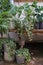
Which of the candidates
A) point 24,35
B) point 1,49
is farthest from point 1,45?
point 24,35

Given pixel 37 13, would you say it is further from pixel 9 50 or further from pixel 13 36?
pixel 9 50

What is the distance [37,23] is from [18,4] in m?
0.67

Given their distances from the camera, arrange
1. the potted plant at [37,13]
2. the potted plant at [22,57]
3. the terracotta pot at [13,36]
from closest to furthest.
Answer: the potted plant at [22,57] < the potted plant at [37,13] < the terracotta pot at [13,36]

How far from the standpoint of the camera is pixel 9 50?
4059 mm

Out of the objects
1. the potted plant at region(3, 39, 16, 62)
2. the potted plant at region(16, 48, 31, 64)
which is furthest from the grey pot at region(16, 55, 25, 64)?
the potted plant at region(3, 39, 16, 62)

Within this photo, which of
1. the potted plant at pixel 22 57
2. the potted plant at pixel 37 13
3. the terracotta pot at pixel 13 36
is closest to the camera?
the potted plant at pixel 22 57

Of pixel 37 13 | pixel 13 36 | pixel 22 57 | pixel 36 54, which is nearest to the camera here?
pixel 22 57

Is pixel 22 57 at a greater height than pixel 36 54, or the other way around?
pixel 22 57

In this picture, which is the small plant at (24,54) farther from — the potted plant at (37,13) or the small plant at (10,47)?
the potted plant at (37,13)

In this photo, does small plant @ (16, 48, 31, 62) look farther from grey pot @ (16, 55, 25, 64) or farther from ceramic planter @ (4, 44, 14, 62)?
ceramic planter @ (4, 44, 14, 62)

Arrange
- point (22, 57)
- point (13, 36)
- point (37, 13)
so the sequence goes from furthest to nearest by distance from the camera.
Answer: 1. point (13, 36)
2. point (37, 13)
3. point (22, 57)

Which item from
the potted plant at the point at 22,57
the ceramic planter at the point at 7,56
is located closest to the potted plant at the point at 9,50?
the ceramic planter at the point at 7,56

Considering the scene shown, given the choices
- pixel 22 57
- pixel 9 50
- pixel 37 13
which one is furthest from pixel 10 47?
pixel 37 13

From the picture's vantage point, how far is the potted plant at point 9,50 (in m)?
4.06
